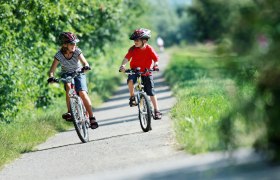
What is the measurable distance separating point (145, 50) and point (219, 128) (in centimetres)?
709

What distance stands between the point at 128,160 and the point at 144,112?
378cm

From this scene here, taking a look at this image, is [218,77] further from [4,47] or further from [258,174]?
[4,47]

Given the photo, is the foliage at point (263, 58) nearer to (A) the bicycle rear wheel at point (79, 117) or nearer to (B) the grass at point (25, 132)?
(B) the grass at point (25, 132)

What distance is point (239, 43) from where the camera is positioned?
771cm

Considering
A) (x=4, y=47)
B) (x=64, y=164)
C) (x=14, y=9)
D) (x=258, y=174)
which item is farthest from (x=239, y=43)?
(x=14, y=9)

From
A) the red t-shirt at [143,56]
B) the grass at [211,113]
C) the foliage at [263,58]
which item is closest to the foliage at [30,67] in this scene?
the red t-shirt at [143,56]

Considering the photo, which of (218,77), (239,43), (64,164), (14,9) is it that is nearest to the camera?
(239,43)

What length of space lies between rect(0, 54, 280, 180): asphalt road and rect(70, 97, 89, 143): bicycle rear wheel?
0.59ft

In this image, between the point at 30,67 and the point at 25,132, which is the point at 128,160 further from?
the point at 30,67

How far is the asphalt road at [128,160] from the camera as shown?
7871 millimetres

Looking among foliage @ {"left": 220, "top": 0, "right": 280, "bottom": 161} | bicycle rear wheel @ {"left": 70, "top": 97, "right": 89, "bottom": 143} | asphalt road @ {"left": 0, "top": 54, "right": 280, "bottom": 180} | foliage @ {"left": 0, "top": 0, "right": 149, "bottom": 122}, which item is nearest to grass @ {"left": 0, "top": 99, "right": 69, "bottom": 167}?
asphalt road @ {"left": 0, "top": 54, "right": 280, "bottom": 180}

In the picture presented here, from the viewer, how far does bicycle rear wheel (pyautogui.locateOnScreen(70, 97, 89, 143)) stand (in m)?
14.1

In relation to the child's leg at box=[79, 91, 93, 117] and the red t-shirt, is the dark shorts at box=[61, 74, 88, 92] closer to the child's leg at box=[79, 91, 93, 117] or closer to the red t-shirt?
the child's leg at box=[79, 91, 93, 117]

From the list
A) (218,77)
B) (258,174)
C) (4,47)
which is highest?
(4,47)
